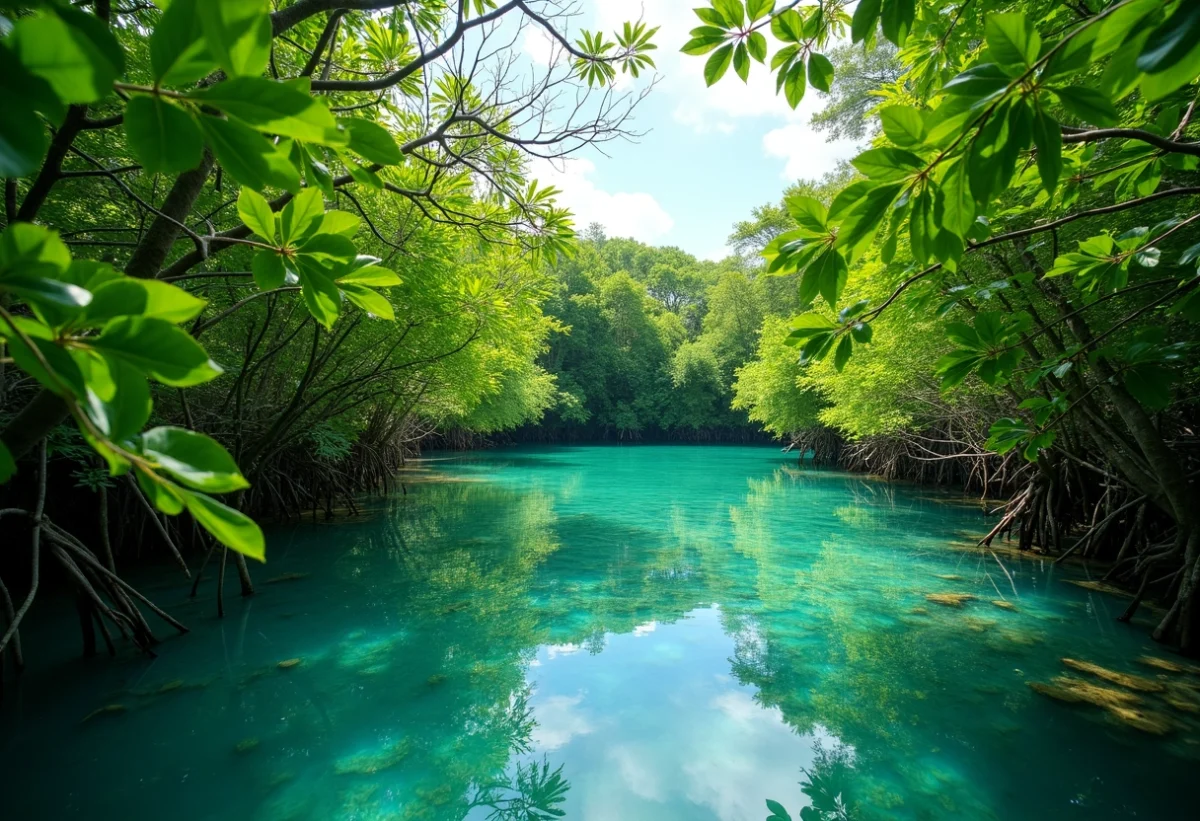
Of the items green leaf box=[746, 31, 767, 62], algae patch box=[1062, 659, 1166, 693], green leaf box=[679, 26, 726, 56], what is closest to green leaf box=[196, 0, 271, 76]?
green leaf box=[679, 26, 726, 56]

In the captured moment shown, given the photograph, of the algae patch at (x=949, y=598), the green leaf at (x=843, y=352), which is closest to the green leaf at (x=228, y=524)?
the green leaf at (x=843, y=352)

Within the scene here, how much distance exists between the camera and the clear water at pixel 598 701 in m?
2.81

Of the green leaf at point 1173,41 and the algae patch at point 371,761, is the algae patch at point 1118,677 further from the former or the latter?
the green leaf at point 1173,41

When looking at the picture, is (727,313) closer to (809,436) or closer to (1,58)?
(809,436)

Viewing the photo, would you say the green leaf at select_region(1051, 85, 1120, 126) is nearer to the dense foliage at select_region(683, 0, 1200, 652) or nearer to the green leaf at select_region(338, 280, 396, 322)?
the dense foliage at select_region(683, 0, 1200, 652)

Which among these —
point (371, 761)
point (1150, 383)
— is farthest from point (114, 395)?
point (371, 761)

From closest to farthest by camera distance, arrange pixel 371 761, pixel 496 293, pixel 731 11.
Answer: pixel 731 11
pixel 371 761
pixel 496 293

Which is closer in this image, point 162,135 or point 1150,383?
point 162,135

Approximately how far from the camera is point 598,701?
3.78m

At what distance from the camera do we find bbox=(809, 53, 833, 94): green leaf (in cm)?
136

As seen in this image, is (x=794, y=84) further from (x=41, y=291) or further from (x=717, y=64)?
(x=41, y=291)

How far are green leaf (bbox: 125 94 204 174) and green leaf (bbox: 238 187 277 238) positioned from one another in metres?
0.37

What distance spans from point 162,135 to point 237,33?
0.14m

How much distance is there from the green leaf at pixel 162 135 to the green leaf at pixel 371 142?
0.24 meters
